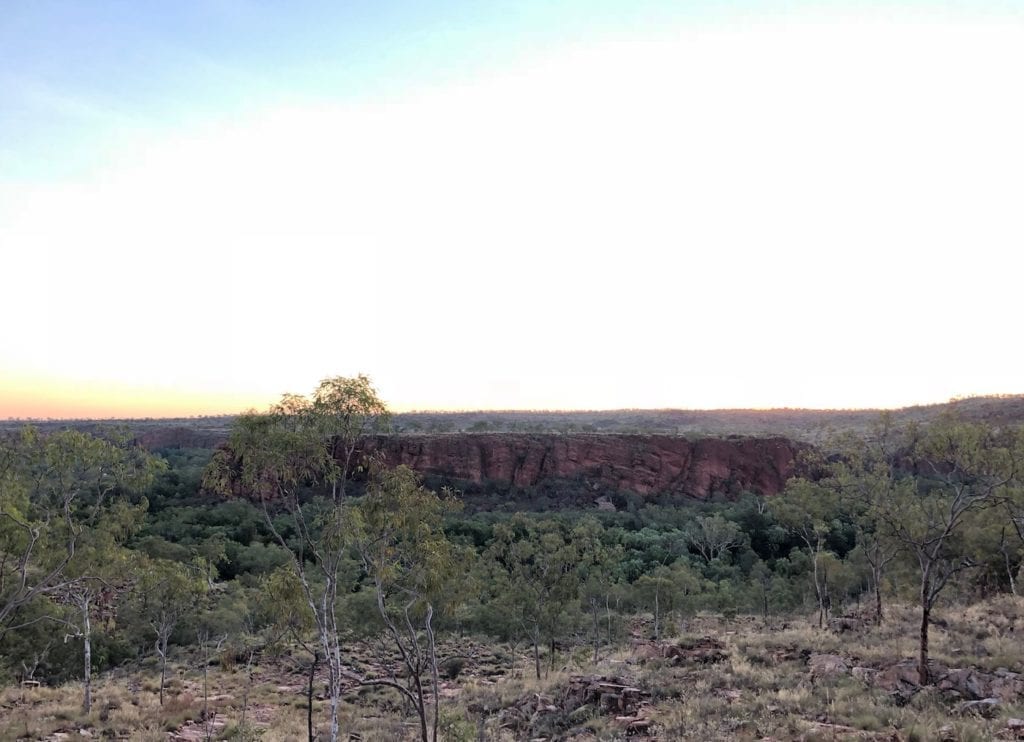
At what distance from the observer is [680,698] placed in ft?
55.2

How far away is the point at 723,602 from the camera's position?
38.2 meters

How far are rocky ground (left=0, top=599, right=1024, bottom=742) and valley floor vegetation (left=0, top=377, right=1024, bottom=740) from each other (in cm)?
10

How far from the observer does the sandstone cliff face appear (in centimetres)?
7162

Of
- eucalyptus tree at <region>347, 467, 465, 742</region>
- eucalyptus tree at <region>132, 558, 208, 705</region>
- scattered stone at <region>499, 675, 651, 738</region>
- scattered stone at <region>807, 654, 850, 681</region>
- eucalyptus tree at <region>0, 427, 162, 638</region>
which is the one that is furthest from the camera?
eucalyptus tree at <region>132, 558, 208, 705</region>

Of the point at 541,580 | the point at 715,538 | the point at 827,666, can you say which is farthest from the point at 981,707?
the point at 715,538

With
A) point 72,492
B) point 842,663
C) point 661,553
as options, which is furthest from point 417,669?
point 661,553

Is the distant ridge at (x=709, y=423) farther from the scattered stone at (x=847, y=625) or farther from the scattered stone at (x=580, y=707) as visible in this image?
the scattered stone at (x=580, y=707)

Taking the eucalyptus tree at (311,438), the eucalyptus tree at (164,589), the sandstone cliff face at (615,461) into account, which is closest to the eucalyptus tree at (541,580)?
the eucalyptus tree at (164,589)

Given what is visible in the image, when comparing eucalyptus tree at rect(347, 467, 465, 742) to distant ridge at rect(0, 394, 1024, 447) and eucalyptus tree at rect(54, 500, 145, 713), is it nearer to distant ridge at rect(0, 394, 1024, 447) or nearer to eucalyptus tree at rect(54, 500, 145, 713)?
eucalyptus tree at rect(54, 500, 145, 713)

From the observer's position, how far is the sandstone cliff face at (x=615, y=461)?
7162 centimetres

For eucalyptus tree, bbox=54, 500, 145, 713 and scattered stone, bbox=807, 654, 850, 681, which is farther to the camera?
eucalyptus tree, bbox=54, 500, 145, 713

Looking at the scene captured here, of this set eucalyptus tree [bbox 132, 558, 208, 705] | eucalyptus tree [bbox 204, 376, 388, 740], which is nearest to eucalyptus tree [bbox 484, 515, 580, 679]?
eucalyptus tree [bbox 132, 558, 208, 705]

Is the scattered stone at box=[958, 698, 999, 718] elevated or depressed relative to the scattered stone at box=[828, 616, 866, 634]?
elevated

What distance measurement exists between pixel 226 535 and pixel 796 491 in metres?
43.0
